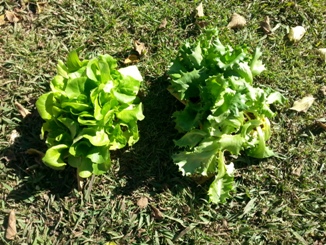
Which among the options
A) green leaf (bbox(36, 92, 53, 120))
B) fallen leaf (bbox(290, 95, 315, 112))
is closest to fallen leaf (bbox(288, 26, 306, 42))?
fallen leaf (bbox(290, 95, 315, 112))

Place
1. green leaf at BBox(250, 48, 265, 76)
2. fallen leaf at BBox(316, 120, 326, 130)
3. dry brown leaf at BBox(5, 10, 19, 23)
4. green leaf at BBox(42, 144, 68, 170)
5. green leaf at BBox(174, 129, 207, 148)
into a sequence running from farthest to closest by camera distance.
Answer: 1. dry brown leaf at BBox(5, 10, 19, 23)
2. fallen leaf at BBox(316, 120, 326, 130)
3. green leaf at BBox(250, 48, 265, 76)
4. green leaf at BBox(174, 129, 207, 148)
5. green leaf at BBox(42, 144, 68, 170)


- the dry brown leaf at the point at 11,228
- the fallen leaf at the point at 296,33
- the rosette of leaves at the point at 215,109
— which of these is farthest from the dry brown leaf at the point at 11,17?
the fallen leaf at the point at 296,33

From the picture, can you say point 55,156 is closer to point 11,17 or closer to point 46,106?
point 46,106

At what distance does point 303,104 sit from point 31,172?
7.01 feet

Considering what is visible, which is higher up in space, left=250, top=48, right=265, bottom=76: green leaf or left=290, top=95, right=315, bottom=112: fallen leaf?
left=250, top=48, right=265, bottom=76: green leaf

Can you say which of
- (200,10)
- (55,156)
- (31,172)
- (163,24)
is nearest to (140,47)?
(163,24)

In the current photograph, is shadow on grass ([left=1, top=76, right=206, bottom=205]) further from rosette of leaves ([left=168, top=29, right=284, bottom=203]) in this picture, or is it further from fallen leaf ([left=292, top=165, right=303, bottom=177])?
fallen leaf ([left=292, top=165, right=303, bottom=177])

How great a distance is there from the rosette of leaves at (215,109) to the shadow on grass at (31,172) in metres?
0.87

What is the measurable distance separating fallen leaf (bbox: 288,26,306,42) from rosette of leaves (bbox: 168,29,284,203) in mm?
603

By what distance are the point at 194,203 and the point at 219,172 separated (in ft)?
1.17

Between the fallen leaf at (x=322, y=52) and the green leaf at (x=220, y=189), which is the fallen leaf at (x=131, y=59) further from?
the fallen leaf at (x=322, y=52)

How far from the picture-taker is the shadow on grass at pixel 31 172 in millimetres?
3457

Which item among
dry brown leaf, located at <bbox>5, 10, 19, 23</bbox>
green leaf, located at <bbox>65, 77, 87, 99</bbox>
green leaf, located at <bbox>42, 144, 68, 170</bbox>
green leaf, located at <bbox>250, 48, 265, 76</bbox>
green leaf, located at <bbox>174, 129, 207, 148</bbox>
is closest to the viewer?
green leaf, located at <bbox>65, 77, 87, 99</bbox>

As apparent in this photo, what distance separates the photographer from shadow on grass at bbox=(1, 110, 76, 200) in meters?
3.46
